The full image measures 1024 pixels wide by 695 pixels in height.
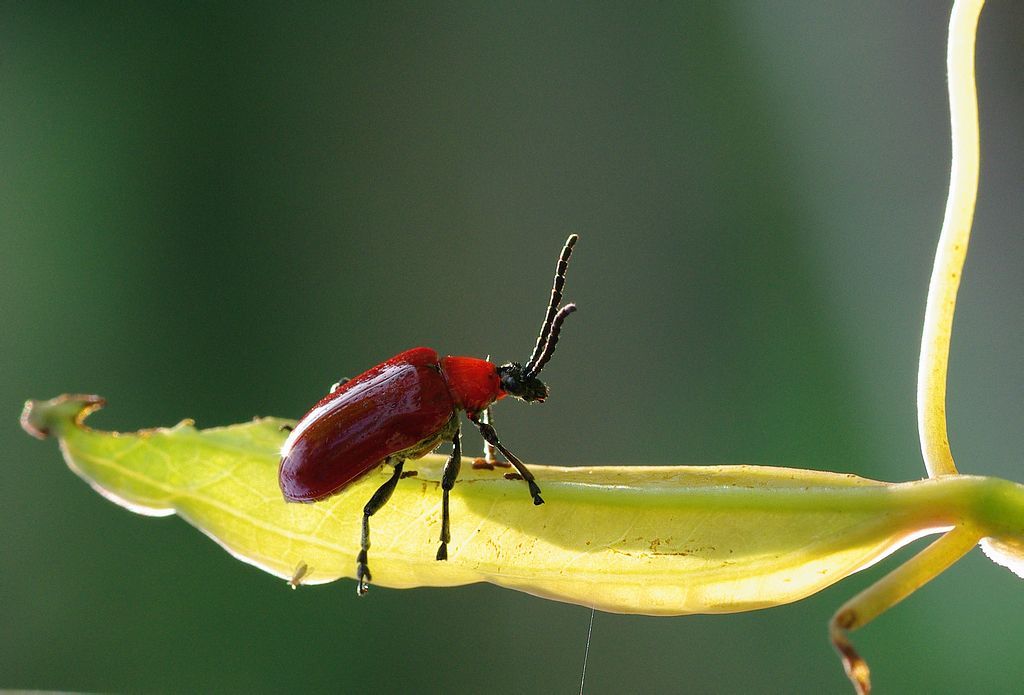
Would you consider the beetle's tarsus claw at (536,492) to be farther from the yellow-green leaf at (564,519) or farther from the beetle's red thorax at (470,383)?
the beetle's red thorax at (470,383)

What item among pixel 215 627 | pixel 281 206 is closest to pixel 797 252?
pixel 281 206

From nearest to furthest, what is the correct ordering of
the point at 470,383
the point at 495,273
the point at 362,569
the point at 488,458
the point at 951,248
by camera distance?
the point at 951,248, the point at 362,569, the point at 488,458, the point at 470,383, the point at 495,273

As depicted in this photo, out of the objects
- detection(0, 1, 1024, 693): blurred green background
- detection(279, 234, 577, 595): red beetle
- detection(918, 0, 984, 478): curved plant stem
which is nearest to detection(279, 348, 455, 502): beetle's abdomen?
detection(279, 234, 577, 595): red beetle

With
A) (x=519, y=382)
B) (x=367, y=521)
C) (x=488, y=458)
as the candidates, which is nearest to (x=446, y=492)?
(x=367, y=521)

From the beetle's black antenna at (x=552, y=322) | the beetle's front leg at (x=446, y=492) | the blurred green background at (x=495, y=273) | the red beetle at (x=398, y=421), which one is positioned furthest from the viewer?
the blurred green background at (x=495, y=273)

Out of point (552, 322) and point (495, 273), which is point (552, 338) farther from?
point (495, 273)

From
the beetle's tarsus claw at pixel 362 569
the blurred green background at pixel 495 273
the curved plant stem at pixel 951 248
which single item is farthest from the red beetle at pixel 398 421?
the blurred green background at pixel 495 273
